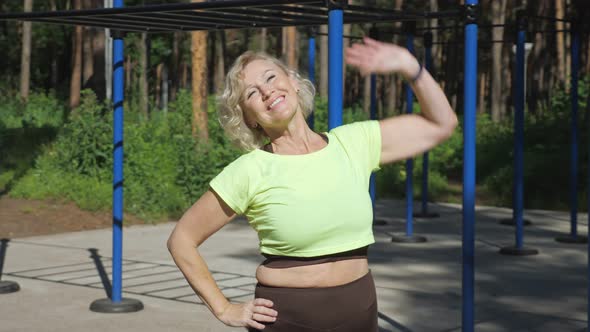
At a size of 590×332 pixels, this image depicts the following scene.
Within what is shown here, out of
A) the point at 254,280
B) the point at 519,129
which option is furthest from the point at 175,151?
the point at 254,280

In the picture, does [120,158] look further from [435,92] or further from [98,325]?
[435,92]

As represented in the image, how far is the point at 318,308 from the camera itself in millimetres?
2875

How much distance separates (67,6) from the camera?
138ft

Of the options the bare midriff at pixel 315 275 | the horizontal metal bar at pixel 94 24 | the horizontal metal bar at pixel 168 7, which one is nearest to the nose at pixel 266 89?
the bare midriff at pixel 315 275

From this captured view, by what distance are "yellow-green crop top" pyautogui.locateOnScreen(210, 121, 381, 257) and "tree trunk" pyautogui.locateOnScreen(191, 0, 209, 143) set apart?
1491 centimetres

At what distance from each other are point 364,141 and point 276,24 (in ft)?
12.9

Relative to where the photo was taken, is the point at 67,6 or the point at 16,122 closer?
the point at 16,122

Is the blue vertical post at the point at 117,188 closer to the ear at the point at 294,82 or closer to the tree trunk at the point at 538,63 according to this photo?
the ear at the point at 294,82

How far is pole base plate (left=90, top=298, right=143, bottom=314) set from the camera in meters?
7.29

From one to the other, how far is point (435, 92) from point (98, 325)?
4.46m

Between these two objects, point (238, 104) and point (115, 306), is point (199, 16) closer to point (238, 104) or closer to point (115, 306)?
point (115, 306)

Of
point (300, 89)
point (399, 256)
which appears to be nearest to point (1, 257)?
point (399, 256)

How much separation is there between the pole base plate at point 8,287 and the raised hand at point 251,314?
5.60 m

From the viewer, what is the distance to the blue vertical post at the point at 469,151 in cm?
492
